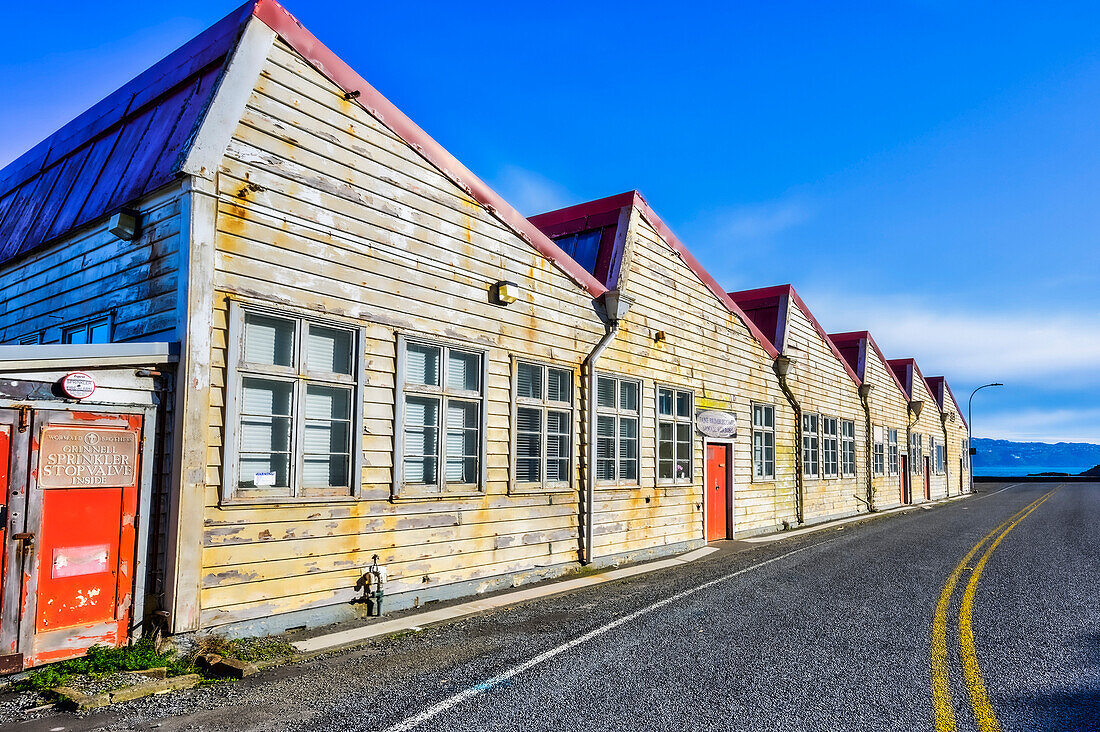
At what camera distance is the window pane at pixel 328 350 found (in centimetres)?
801

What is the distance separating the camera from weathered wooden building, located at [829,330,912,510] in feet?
90.5

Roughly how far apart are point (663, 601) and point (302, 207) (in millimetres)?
6271

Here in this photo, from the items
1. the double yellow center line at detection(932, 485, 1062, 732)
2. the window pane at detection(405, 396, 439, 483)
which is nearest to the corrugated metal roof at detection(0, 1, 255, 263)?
the window pane at detection(405, 396, 439, 483)

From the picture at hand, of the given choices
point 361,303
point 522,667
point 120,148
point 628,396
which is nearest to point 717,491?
point 628,396

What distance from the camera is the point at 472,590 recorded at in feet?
31.8

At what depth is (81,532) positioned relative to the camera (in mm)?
6203

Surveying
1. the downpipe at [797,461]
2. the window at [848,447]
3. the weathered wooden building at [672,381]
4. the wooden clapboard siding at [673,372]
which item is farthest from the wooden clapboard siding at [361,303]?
the window at [848,447]

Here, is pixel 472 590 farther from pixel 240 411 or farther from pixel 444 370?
pixel 240 411

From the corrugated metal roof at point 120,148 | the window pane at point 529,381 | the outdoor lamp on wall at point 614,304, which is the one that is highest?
the corrugated metal roof at point 120,148

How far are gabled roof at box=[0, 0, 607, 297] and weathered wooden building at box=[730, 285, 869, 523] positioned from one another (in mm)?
11445

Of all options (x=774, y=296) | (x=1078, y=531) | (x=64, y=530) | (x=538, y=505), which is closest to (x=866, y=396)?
(x=774, y=296)

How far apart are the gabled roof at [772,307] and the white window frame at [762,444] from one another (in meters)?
2.25

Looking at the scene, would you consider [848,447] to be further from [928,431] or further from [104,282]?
[104,282]

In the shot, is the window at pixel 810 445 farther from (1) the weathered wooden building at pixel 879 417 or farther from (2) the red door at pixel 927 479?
(2) the red door at pixel 927 479
